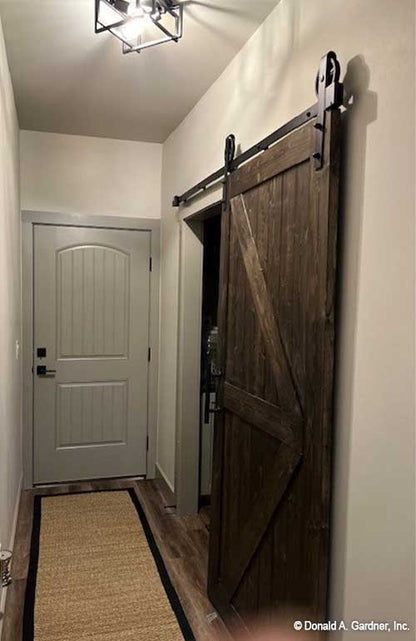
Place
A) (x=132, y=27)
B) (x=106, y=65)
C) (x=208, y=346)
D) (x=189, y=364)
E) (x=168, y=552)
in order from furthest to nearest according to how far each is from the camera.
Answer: (x=208, y=346) < (x=189, y=364) < (x=168, y=552) < (x=106, y=65) < (x=132, y=27)

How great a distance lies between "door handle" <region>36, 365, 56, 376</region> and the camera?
151 inches

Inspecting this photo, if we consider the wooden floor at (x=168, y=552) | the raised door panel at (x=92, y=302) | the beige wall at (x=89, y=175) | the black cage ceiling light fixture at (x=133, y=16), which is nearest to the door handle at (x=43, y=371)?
the raised door panel at (x=92, y=302)

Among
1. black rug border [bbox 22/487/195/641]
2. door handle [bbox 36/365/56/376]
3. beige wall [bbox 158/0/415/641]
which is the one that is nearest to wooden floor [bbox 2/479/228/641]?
black rug border [bbox 22/487/195/641]

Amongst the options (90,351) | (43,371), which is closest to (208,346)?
(90,351)

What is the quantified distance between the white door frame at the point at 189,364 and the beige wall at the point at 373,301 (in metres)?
1.61

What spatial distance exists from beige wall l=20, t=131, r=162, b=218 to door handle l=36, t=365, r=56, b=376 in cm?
121

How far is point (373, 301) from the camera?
142 centimetres

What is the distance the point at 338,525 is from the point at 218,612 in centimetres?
112

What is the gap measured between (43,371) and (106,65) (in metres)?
2.27

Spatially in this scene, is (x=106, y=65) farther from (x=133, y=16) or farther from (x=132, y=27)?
(x=133, y=16)

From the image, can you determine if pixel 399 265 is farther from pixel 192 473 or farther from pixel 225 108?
pixel 192 473

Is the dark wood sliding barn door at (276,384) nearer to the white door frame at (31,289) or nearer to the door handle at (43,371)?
the white door frame at (31,289)

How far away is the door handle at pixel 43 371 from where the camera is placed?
382 cm

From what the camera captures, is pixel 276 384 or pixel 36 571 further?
pixel 36 571
